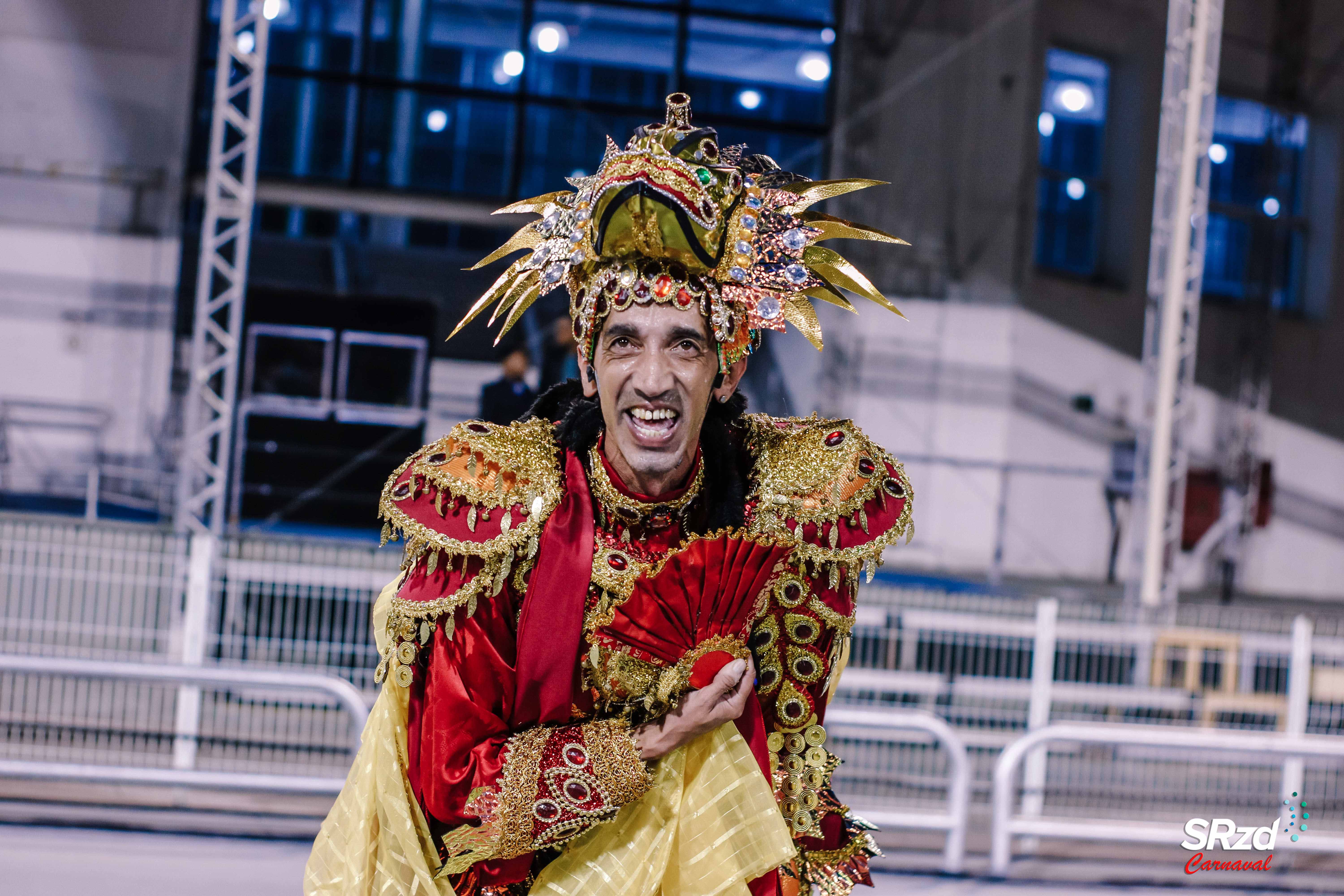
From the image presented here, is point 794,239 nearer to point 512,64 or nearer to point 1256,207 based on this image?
point 512,64

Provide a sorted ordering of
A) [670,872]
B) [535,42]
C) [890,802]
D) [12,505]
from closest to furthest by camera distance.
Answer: [670,872], [890,802], [12,505], [535,42]

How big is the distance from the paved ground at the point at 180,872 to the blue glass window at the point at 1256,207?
9.95m

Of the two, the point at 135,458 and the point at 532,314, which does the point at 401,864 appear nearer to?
the point at 532,314

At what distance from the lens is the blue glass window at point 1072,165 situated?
40.3 ft

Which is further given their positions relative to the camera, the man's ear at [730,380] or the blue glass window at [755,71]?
the blue glass window at [755,71]

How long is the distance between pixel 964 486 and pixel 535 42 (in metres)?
6.36

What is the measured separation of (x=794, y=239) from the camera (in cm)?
173

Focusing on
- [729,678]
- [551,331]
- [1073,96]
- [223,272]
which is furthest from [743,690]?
[1073,96]

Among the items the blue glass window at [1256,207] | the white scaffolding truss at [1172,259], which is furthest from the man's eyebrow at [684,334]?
the blue glass window at [1256,207]

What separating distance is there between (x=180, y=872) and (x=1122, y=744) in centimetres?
333

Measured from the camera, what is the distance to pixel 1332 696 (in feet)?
17.2

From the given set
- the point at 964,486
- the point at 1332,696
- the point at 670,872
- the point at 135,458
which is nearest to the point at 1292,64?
the point at 964,486

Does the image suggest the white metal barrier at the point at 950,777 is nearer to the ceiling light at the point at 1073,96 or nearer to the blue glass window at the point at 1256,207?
the ceiling light at the point at 1073,96

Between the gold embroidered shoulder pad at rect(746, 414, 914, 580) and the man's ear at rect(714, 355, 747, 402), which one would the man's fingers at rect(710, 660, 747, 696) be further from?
the man's ear at rect(714, 355, 747, 402)
